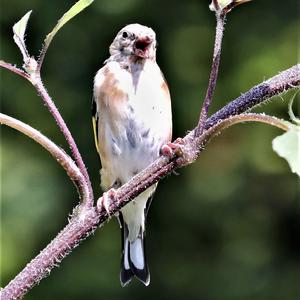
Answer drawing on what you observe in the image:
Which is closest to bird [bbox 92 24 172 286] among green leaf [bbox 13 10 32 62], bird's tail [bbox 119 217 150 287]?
bird's tail [bbox 119 217 150 287]

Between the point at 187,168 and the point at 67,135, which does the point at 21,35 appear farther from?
the point at 187,168

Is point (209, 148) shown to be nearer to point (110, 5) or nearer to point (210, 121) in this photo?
point (110, 5)

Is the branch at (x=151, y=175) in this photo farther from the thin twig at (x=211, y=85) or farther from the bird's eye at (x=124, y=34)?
the bird's eye at (x=124, y=34)

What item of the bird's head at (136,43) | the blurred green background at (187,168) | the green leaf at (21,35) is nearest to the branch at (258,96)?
the green leaf at (21,35)

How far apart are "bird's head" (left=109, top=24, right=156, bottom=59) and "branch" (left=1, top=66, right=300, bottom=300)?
104 cm

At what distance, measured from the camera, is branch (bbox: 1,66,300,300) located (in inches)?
34.5

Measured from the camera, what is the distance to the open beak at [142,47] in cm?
202

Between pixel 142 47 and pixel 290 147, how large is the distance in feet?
4.28

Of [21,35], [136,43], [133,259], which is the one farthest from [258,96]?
[133,259]

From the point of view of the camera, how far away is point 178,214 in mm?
4789

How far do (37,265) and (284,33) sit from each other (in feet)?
13.5

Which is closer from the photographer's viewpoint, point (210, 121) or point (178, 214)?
point (210, 121)

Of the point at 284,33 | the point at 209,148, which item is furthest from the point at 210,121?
the point at 284,33

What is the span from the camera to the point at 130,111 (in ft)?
7.06
